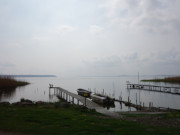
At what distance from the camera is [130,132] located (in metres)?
7.46

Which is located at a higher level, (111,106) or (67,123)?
(67,123)

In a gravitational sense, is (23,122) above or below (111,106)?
above

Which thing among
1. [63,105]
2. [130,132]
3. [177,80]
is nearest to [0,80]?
[63,105]

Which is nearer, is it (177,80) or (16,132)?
(16,132)

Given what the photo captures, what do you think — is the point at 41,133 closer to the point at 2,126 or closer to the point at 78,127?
the point at 78,127

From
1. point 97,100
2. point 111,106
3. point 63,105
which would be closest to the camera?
point 63,105

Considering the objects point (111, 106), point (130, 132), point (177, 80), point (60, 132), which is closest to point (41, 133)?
point (60, 132)

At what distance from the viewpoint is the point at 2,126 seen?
828 cm

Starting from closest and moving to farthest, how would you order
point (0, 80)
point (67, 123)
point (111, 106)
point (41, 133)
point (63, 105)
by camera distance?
point (41, 133) → point (67, 123) → point (63, 105) → point (111, 106) → point (0, 80)

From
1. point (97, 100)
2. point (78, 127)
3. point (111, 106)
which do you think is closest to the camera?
point (78, 127)

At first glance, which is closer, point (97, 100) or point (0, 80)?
point (97, 100)

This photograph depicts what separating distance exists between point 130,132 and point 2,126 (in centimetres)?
659

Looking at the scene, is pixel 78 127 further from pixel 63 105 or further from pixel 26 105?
pixel 26 105

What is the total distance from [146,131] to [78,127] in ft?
11.2
